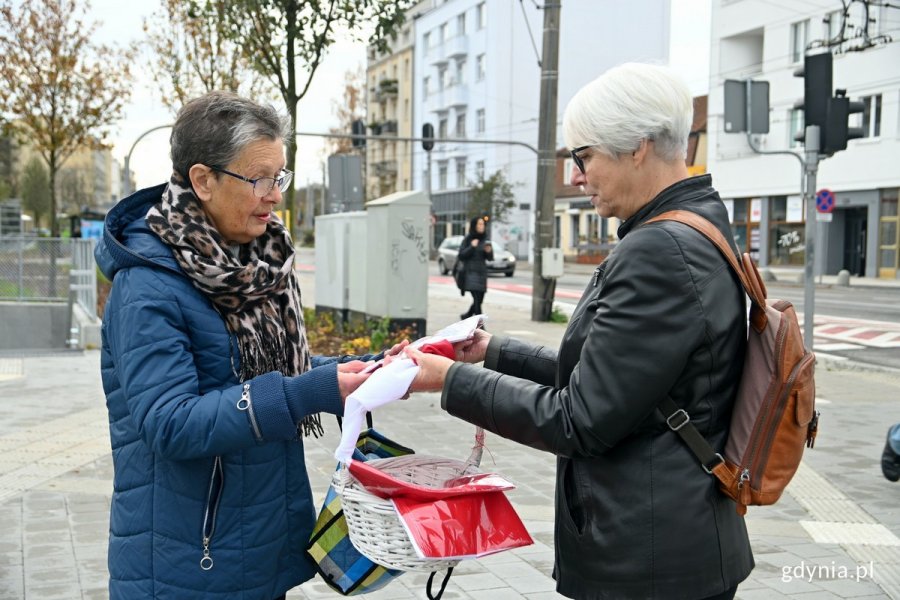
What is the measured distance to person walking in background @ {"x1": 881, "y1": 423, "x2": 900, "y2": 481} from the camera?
6.12 m

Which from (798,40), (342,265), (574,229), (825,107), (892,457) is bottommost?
(892,457)

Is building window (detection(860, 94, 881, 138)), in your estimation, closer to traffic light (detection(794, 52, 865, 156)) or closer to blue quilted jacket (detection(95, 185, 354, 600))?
traffic light (detection(794, 52, 865, 156))

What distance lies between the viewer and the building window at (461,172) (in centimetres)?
6262

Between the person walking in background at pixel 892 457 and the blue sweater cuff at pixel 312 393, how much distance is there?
518 cm

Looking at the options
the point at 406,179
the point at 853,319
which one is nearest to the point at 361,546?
the point at 853,319

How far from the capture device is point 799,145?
108ft

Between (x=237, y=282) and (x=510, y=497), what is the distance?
396 centimetres

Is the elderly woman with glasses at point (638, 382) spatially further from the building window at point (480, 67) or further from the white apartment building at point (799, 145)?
the building window at point (480, 67)

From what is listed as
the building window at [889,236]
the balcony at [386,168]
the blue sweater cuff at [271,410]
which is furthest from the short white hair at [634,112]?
the balcony at [386,168]

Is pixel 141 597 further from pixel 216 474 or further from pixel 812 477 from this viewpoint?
pixel 812 477

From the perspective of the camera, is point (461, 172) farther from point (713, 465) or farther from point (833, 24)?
point (713, 465)

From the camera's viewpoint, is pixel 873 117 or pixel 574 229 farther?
pixel 574 229

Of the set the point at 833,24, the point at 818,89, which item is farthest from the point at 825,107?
the point at 833,24

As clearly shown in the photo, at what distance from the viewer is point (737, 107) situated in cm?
1104
